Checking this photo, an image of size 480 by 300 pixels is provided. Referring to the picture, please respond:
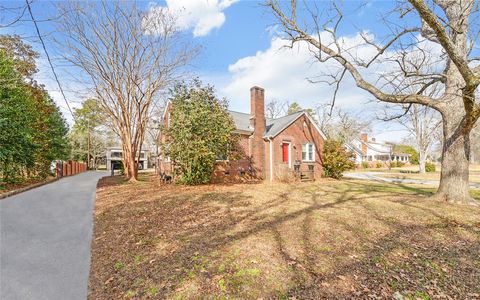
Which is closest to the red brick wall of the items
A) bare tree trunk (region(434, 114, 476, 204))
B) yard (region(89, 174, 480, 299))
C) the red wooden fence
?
bare tree trunk (region(434, 114, 476, 204))

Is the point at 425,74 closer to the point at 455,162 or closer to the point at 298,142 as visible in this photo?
the point at 455,162

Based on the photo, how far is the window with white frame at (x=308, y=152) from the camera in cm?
1917

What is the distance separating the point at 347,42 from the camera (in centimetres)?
838

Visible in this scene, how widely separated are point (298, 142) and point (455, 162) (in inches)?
444

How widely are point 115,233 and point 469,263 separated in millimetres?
6672

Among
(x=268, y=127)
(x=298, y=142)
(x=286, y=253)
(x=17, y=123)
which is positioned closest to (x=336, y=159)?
(x=298, y=142)

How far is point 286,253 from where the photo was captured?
4023mm

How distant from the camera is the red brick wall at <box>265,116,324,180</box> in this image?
17.4 meters

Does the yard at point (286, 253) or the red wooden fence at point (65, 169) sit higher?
the red wooden fence at point (65, 169)

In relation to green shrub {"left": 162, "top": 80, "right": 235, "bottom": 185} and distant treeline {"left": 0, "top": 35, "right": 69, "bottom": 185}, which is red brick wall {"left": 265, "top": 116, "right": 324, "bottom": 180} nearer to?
green shrub {"left": 162, "top": 80, "right": 235, "bottom": 185}

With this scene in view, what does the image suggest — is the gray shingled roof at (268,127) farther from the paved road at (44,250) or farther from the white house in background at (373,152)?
the white house in background at (373,152)

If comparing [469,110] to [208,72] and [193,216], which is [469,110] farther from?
[208,72]

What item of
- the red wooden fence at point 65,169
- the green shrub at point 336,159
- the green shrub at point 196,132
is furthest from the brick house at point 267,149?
the red wooden fence at point 65,169

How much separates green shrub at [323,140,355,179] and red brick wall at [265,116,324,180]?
536 mm
